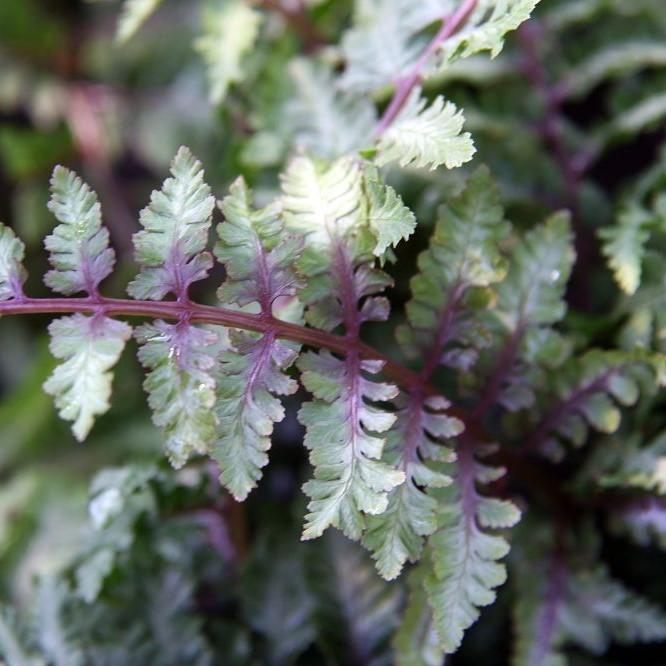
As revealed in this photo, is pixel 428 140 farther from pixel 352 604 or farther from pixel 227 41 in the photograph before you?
pixel 352 604

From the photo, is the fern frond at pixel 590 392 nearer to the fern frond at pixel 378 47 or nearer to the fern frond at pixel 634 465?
the fern frond at pixel 634 465

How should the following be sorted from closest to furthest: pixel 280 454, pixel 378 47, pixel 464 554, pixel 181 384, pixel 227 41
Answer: pixel 181 384
pixel 464 554
pixel 378 47
pixel 227 41
pixel 280 454

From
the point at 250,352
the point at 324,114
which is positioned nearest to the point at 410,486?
the point at 250,352

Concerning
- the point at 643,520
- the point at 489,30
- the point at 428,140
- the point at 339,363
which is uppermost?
the point at 489,30

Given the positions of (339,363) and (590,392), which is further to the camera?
(590,392)

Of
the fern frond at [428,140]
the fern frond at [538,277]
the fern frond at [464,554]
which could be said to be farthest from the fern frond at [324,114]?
the fern frond at [464,554]

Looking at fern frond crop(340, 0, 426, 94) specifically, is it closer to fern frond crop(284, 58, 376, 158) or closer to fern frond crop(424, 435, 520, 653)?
fern frond crop(284, 58, 376, 158)
